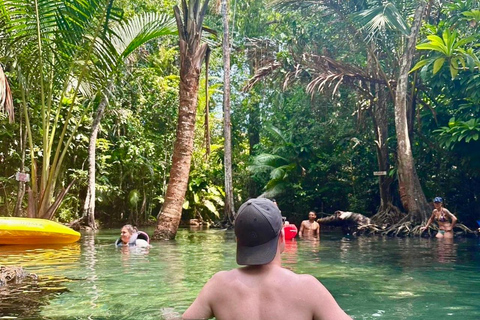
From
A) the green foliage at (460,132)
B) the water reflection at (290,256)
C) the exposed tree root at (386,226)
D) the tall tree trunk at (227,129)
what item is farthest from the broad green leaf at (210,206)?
the water reflection at (290,256)

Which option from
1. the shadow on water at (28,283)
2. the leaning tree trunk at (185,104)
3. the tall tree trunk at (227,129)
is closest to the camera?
the shadow on water at (28,283)

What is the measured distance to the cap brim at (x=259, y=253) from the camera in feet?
7.63

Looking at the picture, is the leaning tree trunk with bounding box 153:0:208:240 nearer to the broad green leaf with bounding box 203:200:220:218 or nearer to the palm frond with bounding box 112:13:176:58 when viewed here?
the palm frond with bounding box 112:13:176:58

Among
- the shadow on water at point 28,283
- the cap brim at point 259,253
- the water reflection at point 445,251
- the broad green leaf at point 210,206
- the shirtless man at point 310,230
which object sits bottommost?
the shadow on water at point 28,283

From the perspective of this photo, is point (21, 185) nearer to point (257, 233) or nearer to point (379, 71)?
point (379, 71)

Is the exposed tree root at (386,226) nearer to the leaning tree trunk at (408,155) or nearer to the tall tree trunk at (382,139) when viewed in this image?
the leaning tree trunk at (408,155)

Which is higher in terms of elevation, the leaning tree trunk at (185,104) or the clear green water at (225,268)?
the leaning tree trunk at (185,104)

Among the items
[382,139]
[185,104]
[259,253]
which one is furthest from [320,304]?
[382,139]

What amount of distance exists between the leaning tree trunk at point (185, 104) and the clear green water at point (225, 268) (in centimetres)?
83

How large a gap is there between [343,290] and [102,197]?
16768 millimetres

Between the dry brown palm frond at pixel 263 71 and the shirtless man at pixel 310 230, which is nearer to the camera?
the shirtless man at pixel 310 230

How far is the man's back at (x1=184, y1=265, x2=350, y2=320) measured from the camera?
Result: 88.2 inches

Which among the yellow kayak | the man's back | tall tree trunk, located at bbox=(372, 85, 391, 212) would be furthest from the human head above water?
tall tree trunk, located at bbox=(372, 85, 391, 212)

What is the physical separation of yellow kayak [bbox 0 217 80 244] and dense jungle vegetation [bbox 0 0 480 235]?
3.78 m
